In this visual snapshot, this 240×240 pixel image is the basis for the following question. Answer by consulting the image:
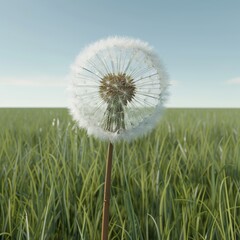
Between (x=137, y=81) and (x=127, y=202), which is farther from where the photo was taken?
(x=127, y=202)

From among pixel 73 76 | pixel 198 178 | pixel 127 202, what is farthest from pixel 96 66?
pixel 198 178

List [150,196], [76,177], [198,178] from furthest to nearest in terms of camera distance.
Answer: [198,178]
[76,177]
[150,196]

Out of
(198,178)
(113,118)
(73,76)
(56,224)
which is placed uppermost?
(73,76)

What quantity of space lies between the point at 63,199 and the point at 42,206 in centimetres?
11

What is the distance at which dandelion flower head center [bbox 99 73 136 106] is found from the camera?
74 centimetres

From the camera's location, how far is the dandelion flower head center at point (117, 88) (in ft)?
2.44

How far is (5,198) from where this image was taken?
1.50 meters

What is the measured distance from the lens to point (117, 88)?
738mm

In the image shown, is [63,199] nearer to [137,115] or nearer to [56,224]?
[56,224]

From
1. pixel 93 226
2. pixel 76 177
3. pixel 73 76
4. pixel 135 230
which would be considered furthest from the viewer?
pixel 76 177

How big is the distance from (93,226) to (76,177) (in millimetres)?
378

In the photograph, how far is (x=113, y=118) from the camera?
2.54 ft

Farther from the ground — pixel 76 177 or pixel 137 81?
pixel 137 81

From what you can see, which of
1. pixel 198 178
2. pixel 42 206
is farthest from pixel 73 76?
pixel 198 178
